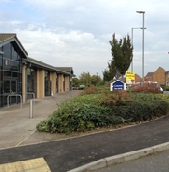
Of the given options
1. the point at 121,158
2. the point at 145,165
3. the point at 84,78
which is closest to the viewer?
the point at 145,165

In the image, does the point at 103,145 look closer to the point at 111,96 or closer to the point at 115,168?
the point at 115,168

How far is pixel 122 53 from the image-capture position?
25.8 meters

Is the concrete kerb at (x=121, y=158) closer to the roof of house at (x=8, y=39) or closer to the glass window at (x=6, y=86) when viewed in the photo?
the roof of house at (x=8, y=39)

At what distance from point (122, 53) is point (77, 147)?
812 inches

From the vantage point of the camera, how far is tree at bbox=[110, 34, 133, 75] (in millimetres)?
25562

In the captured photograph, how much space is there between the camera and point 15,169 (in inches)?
194

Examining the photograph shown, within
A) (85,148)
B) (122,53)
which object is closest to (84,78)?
(122,53)

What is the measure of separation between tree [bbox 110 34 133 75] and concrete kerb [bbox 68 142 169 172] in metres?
19.7

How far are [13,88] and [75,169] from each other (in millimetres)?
14113

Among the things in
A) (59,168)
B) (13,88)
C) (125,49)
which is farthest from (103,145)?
(125,49)

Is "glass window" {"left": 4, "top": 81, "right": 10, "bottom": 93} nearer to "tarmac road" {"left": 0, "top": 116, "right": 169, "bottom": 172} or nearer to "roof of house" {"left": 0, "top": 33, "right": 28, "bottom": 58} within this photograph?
"roof of house" {"left": 0, "top": 33, "right": 28, "bottom": 58}

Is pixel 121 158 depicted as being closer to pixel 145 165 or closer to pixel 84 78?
pixel 145 165

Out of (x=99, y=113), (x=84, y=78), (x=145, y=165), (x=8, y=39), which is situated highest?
(x=8, y=39)

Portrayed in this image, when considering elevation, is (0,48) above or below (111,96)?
above
